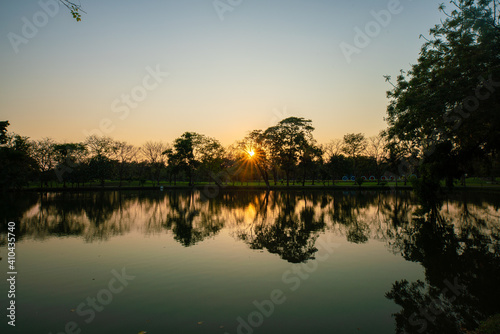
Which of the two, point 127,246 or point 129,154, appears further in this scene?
point 129,154

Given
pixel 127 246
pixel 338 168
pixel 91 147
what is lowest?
pixel 127 246

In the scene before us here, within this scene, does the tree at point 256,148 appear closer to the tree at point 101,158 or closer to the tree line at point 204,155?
the tree line at point 204,155

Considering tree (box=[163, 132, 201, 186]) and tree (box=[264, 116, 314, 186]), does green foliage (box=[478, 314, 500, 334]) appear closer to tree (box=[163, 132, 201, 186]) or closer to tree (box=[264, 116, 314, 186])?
tree (box=[264, 116, 314, 186])

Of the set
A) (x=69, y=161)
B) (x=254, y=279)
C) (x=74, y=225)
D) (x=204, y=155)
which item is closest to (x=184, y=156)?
(x=204, y=155)

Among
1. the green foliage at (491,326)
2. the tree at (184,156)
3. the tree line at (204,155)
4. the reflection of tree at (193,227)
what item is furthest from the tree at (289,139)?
the green foliage at (491,326)

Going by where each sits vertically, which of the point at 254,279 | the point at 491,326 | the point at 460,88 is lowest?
the point at 254,279

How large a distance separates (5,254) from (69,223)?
8.72 meters

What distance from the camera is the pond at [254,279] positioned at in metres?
6.53

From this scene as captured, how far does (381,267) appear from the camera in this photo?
10727 millimetres

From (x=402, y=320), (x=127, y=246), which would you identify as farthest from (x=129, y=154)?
(x=402, y=320)

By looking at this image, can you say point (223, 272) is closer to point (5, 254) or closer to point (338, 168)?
point (5, 254)

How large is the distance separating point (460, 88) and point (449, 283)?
24.8 ft

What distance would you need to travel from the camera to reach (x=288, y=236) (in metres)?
15.9

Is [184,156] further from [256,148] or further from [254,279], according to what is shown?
[254,279]
